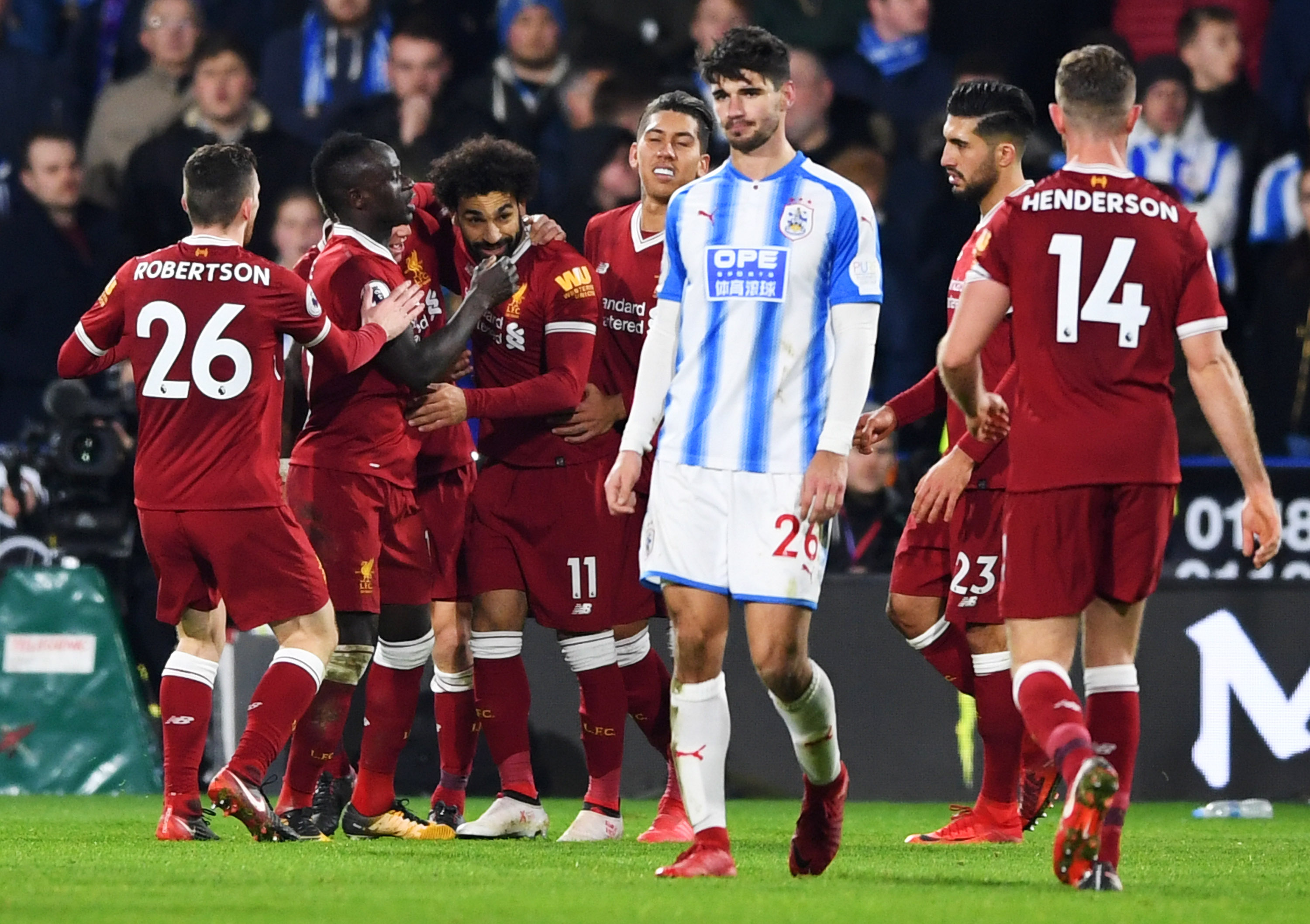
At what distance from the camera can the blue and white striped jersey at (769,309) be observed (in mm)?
4906

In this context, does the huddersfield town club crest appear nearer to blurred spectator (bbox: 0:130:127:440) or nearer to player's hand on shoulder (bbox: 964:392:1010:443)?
player's hand on shoulder (bbox: 964:392:1010:443)

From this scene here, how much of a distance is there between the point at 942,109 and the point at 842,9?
87cm

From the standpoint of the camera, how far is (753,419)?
16.1 ft

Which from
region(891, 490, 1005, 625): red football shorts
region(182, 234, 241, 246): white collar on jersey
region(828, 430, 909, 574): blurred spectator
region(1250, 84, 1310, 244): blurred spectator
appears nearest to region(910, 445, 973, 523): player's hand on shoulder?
region(891, 490, 1005, 625): red football shorts

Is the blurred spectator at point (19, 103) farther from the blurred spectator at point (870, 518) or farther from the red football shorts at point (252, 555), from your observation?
the red football shorts at point (252, 555)

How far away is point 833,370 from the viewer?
4879 millimetres

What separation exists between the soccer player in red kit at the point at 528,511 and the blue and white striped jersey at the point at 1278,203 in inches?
223

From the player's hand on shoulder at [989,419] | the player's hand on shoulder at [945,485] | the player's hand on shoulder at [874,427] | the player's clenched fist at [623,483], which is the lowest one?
the player's hand on shoulder at [945,485]

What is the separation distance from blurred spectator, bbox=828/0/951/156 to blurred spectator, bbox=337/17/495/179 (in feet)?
7.29

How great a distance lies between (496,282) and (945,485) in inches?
64.0

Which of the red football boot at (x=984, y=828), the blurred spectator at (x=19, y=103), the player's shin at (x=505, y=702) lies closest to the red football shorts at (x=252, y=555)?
the player's shin at (x=505, y=702)

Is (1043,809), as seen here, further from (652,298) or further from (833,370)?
(833,370)

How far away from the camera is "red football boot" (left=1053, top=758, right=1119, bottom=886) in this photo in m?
4.31

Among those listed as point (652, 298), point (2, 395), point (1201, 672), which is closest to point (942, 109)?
point (1201, 672)
